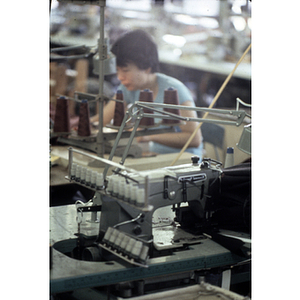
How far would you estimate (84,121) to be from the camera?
2.28 metres

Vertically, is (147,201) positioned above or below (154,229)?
above

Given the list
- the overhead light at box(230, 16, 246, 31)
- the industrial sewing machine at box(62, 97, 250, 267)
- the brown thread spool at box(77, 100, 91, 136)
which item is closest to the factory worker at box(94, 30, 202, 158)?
the brown thread spool at box(77, 100, 91, 136)

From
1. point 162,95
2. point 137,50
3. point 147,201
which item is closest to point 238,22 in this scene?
point 137,50

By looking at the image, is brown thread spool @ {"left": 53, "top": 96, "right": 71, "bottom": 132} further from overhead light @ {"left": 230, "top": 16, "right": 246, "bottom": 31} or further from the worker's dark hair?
overhead light @ {"left": 230, "top": 16, "right": 246, "bottom": 31}

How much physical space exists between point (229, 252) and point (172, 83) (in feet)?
4.16

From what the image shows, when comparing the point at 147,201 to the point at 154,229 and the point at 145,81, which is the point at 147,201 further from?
the point at 145,81

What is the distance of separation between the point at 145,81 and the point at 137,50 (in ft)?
0.66

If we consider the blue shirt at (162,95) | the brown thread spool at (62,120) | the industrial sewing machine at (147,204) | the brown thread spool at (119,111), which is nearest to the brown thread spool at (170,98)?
the blue shirt at (162,95)

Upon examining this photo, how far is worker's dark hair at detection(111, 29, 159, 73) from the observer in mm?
2504

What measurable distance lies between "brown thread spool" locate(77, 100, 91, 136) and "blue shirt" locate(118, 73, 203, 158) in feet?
1.05

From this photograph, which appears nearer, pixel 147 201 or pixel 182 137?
pixel 147 201

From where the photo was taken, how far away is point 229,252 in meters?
1.30

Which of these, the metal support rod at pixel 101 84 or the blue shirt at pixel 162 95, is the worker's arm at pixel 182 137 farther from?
the metal support rod at pixel 101 84
